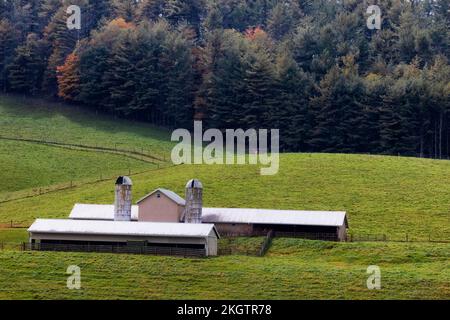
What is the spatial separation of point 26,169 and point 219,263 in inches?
1549

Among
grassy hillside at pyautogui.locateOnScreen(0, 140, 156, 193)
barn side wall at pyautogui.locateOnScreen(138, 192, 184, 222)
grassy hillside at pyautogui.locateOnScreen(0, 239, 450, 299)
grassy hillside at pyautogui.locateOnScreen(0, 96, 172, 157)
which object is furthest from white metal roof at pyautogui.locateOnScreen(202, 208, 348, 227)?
grassy hillside at pyautogui.locateOnScreen(0, 96, 172, 157)

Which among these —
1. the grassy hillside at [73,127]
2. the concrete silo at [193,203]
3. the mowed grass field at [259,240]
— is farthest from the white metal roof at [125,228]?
the grassy hillside at [73,127]

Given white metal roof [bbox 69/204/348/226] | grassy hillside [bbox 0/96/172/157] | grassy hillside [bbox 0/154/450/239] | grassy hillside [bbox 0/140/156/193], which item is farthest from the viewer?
grassy hillside [bbox 0/96/172/157]

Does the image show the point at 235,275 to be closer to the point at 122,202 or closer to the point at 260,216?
the point at 260,216

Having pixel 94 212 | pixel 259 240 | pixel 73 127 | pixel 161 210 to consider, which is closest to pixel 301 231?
pixel 259 240

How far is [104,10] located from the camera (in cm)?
14775

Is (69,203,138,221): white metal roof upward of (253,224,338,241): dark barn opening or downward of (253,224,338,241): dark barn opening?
upward

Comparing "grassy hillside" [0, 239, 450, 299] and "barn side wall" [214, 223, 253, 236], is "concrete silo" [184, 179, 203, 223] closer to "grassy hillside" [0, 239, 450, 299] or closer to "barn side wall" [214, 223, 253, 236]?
"barn side wall" [214, 223, 253, 236]

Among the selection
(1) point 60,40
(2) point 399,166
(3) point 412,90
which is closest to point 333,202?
(2) point 399,166

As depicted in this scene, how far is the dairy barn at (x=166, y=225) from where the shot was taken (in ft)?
210

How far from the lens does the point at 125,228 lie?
6538 centimetres

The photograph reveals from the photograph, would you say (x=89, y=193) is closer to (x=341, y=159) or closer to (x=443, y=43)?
(x=341, y=159)

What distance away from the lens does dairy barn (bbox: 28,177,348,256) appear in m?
64.0

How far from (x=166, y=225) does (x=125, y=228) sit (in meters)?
2.40
